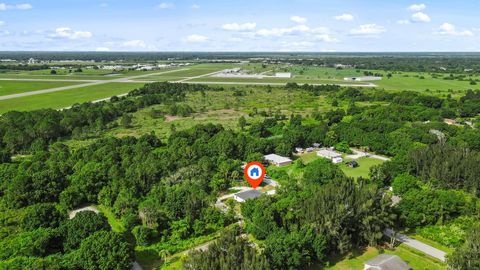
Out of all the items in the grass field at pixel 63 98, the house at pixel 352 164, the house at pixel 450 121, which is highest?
the grass field at pixel 63 98

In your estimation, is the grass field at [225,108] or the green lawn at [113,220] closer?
the green lawn at [113,220]

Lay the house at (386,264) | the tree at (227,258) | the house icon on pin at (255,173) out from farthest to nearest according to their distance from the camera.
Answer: the house icon on pin at (255,173), the house at (386,264), the tree at (227,258)

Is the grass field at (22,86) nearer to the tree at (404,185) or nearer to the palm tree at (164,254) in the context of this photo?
the palm tree at (164,254)

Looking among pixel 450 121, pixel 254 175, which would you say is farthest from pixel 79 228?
pixel 450 121

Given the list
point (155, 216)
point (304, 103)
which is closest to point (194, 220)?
point (155, 216)

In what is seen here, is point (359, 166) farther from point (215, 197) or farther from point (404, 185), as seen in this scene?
point (215, 197)

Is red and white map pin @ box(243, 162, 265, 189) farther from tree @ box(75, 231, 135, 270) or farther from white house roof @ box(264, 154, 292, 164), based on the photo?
tree @ box(75, 231, 135, 270)

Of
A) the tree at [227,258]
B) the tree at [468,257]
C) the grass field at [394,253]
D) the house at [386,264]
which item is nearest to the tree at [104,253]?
the tree at [227,258]

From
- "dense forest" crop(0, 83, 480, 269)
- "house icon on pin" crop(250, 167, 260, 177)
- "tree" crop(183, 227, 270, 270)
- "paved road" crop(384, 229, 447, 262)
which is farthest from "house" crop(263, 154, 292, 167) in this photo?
"tree" crop(183, 227, 270, 270)
